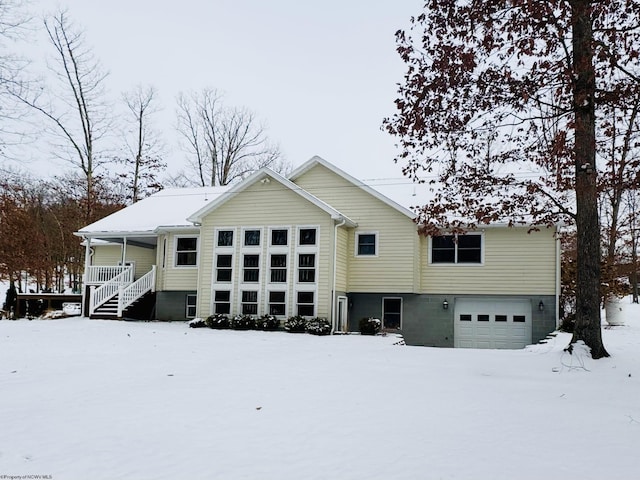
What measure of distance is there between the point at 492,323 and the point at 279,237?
818cm

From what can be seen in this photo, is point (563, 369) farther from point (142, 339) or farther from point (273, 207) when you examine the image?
point (273, 207)

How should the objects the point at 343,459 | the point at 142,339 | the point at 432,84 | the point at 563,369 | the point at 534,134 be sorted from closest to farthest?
the point at 343,459, the point at 563,369, the point at 432,84, the point at 534,134, the point at 142,339

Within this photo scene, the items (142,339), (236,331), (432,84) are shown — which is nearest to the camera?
(432,84)

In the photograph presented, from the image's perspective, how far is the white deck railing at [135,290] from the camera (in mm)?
21641

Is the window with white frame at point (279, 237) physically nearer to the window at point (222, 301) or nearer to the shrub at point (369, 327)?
the window at point (222, 301)

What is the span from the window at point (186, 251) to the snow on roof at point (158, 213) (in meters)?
0.73

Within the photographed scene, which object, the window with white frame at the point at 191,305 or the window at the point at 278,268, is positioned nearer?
the window at the point at 278,268

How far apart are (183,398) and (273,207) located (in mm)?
12650

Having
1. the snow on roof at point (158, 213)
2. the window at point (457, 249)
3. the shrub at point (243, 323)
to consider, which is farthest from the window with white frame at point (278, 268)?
the window at point (457, 249)

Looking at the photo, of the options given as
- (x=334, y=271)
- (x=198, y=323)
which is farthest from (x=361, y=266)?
(x=198, y=323)

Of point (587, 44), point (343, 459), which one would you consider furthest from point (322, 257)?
point (343, 459)

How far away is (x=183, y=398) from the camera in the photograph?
791 cm

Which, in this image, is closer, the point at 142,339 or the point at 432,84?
the point at 432,84

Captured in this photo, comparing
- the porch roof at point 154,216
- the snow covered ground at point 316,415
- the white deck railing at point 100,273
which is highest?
the porch roof at point 154,216
